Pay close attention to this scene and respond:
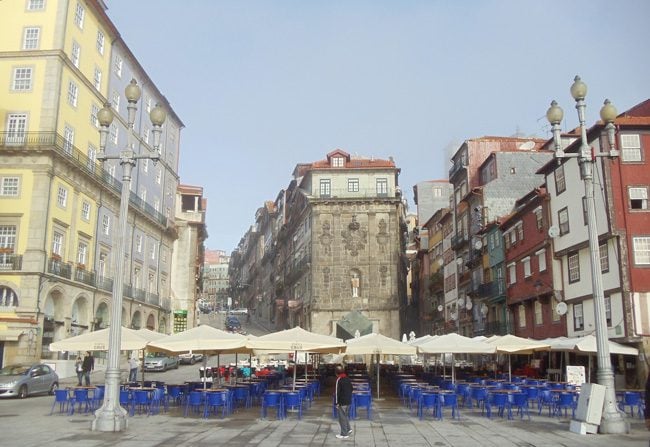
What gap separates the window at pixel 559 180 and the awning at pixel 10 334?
30388 mm

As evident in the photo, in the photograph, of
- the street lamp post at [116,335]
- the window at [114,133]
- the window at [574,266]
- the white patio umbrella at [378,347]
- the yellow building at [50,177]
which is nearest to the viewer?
the street lamp post at [116,335]

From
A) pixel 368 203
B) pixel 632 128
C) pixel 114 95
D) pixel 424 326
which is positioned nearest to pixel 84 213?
pixel 114 95

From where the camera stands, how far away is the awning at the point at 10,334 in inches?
1372

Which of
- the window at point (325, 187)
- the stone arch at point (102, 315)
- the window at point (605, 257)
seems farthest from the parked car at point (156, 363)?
the window at point (605, 257)

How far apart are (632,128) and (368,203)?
112ft

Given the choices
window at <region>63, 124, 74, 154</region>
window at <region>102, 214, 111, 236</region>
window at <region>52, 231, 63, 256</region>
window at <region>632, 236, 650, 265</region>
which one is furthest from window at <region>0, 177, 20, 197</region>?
window at <region>632, 236, 650, 265</region>

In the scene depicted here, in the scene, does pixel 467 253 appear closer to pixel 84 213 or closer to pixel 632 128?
pixel 632 128

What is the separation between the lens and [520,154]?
48031 millimetres

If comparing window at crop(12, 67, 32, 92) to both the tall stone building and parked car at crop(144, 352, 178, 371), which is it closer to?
parked car at crop(144, 352, 178, 371)

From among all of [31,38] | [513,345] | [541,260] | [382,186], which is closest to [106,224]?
[31,38]

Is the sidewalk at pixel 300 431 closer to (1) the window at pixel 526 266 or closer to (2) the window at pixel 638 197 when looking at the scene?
(2) the window at pixel 638 197

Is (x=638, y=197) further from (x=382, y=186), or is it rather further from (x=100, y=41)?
(x=100, y=41)

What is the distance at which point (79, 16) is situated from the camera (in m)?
43.3

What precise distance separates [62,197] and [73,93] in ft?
23.5
